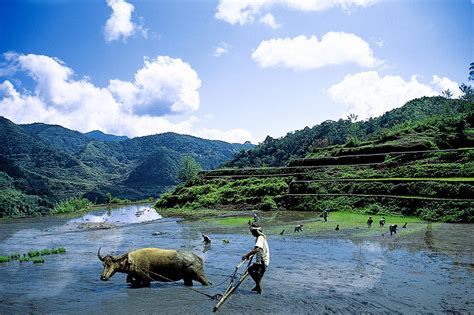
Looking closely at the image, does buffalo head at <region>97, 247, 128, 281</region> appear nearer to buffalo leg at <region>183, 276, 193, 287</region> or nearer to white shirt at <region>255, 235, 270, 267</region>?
buffalo leg at <region>183, 276, 193, 287</region>

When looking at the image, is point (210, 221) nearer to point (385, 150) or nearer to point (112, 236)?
point (112, 236)

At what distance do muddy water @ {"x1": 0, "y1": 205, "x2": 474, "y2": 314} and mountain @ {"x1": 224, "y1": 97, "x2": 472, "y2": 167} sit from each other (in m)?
104

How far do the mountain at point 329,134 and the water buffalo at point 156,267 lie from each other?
115 meters

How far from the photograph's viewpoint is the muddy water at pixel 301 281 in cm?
1176

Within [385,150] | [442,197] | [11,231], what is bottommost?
[11,231]

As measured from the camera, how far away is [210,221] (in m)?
43.9

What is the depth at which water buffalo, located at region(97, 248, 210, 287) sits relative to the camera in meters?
13.9

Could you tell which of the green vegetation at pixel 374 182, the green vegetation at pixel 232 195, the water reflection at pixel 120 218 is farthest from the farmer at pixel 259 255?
the green vegetation at pixel 232 195

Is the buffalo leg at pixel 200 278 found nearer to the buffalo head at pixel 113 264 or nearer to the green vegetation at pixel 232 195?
the buffalo head at pixel 113 264

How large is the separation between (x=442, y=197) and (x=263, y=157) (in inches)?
4186

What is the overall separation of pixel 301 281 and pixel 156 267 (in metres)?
5.55

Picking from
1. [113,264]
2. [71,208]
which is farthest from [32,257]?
[71,208]

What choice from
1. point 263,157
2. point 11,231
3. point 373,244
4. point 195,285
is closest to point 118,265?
point 195,285

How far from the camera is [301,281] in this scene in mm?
15023
